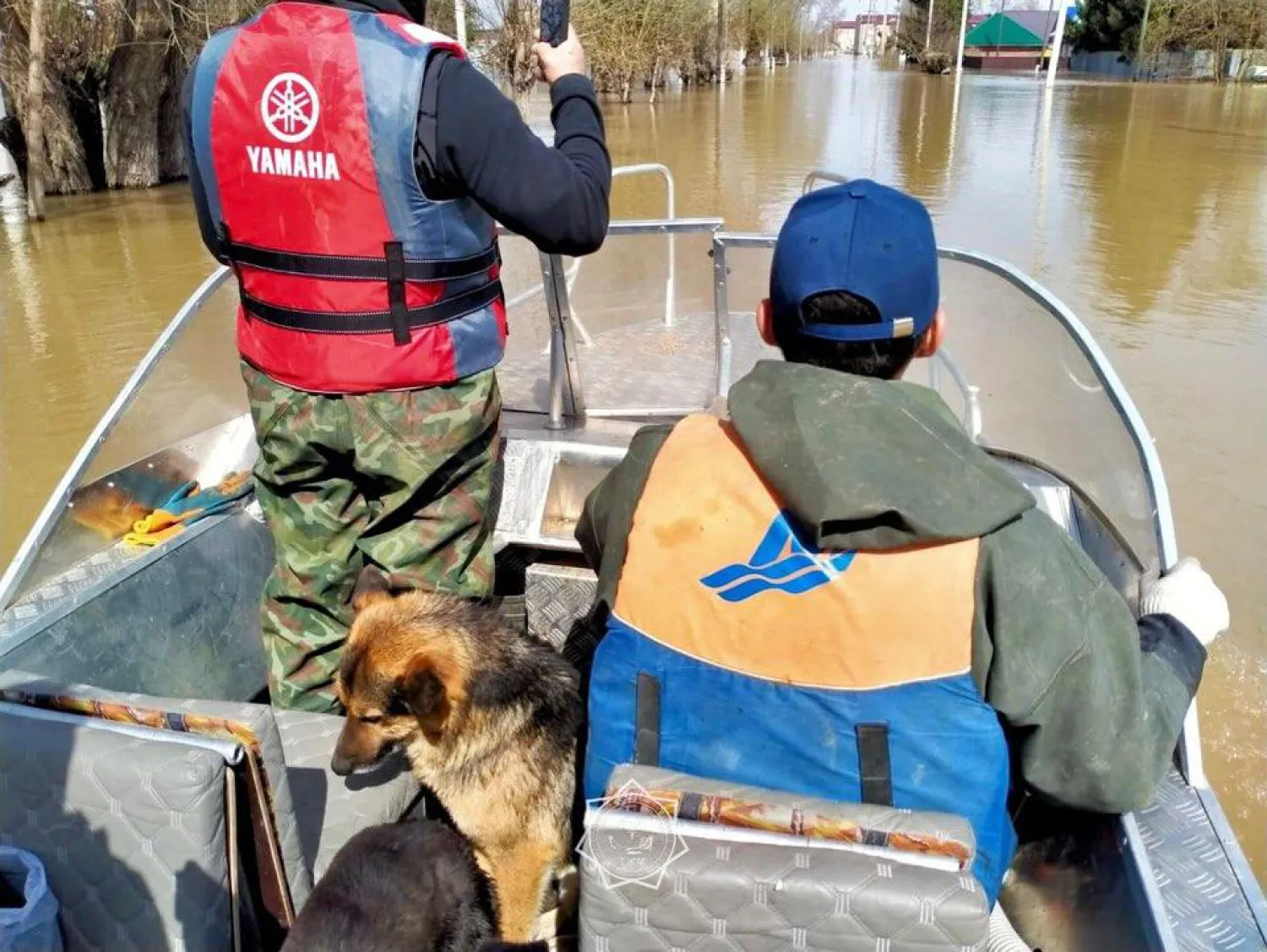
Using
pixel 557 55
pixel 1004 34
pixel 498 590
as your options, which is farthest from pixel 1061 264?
pixel 1004 34

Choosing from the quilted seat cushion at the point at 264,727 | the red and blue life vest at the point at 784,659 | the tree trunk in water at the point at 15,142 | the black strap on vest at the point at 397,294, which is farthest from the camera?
the tree trunk in water at the point at 15,142

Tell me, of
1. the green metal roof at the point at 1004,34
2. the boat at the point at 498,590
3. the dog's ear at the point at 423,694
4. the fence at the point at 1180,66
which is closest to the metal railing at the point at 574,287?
the boat at the point at 498,590

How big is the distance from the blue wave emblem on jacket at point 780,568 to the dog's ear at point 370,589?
1251 millimetres

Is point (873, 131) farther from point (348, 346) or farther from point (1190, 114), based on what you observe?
point (348, 346)

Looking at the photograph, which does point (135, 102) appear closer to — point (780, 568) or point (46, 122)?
point (46, 122)

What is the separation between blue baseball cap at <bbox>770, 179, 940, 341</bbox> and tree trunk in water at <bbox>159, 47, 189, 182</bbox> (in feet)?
76.7

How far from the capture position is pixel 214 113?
226 cm

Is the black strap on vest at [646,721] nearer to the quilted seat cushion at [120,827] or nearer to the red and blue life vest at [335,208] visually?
the quilted seat cushion at [120,827]

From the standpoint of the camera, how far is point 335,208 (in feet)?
7.32

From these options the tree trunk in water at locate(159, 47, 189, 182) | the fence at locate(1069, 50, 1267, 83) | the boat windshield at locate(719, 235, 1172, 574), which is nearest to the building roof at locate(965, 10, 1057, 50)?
the fence at locate(1069, 50, 1267, 83)

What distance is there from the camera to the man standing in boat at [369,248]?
7.04ft

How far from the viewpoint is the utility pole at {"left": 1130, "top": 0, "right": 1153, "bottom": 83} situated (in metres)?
56.2

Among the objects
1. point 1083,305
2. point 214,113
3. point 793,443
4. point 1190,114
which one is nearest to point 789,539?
point 793,443

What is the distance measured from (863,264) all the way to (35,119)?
2087cm
